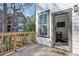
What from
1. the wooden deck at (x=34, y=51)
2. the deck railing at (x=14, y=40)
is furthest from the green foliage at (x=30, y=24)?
the wooden deck at (x=34, y=51)

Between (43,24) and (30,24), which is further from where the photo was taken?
(43,24)

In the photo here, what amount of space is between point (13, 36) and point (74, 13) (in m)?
0.91

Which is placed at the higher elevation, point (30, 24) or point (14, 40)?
point (30, 24)

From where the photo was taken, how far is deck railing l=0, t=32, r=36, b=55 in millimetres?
2203

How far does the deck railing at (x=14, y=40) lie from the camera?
86.7 inches

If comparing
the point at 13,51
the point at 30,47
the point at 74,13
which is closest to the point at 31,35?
the point at 30,47

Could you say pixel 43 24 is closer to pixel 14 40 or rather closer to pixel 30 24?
pixel 30 24

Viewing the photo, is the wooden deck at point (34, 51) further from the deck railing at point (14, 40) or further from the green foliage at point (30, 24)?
the green foliage at point (30, 24)

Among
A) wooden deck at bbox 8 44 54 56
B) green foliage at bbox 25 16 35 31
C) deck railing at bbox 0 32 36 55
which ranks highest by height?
green foliage at bbox 25 16 35 31

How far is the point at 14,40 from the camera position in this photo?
88.4 inches

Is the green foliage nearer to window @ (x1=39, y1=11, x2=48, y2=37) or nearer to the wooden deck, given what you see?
window @ (x1=39, y1=11, x2=48, y2=37)

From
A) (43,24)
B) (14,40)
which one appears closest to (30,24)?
(43,24)

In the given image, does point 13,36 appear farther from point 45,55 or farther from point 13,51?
point 45,55

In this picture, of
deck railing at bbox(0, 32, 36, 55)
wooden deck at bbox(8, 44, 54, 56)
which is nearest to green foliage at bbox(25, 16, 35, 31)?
deck railing at bbox(0, 32, 36, 55)
